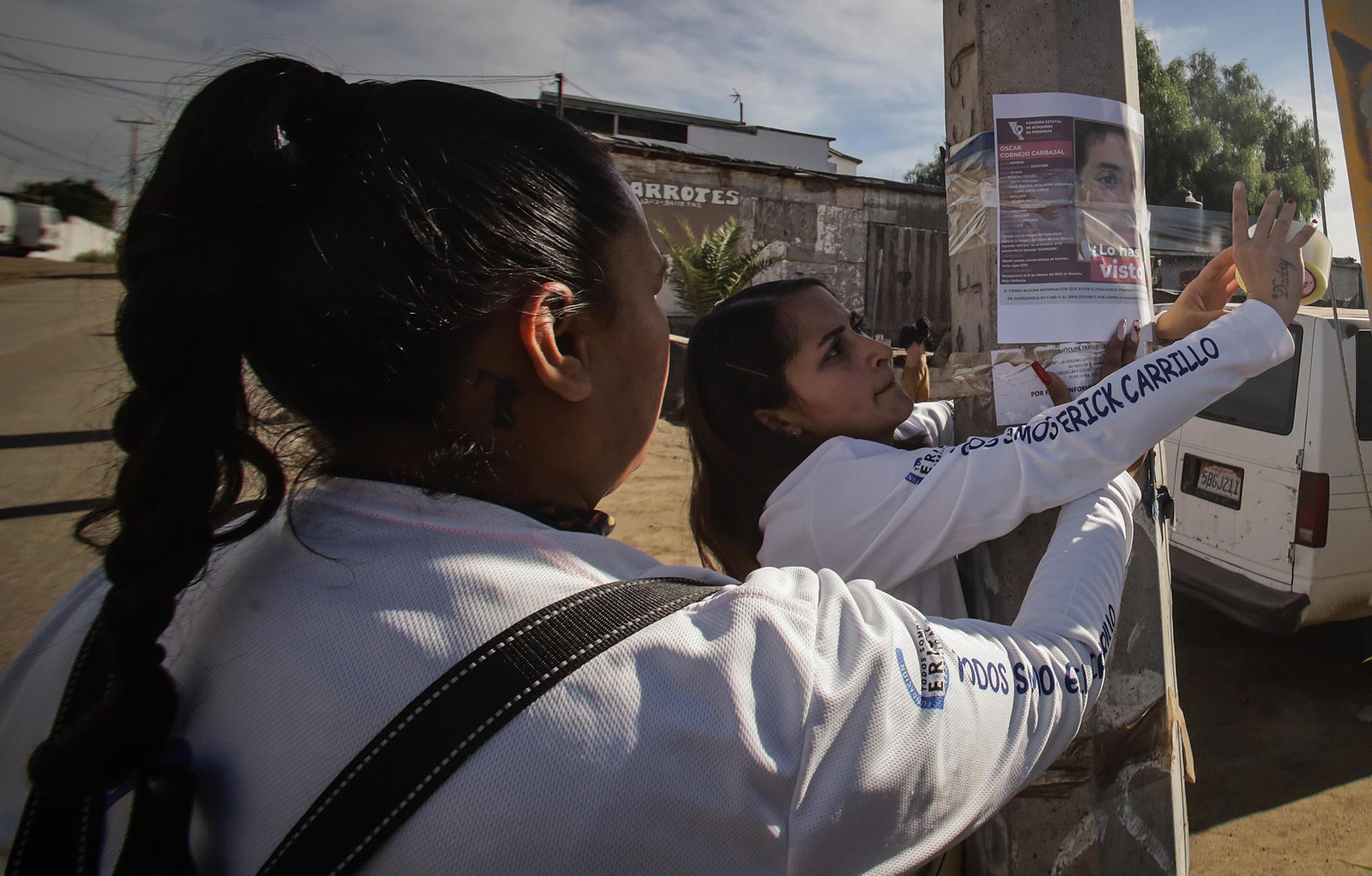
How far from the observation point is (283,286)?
0.73 metres

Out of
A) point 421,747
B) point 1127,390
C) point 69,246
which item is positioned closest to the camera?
point 421,747

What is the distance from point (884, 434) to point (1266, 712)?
3.66 metres

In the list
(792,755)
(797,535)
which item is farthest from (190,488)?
(797,535)

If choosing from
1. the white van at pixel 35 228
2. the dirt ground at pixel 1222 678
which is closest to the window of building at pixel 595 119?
the white van at pixel 35 228

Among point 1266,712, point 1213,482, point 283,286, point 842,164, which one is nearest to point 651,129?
point 842,164

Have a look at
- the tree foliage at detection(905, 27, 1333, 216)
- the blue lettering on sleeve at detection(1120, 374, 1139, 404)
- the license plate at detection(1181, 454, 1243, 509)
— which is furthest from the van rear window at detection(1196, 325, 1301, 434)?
the tree foliage at detection(905, 27, 1333, 216)

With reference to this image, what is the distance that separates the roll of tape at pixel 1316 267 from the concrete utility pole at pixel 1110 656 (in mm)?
455

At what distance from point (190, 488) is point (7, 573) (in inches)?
215

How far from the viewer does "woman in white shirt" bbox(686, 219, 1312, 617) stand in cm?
131

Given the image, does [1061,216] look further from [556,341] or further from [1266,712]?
[1266,712]

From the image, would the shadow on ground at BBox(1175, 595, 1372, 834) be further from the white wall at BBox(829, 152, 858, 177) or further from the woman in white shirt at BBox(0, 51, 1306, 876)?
the white wall at BBox(829, 152, 858, 177)

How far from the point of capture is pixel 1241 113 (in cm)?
2655

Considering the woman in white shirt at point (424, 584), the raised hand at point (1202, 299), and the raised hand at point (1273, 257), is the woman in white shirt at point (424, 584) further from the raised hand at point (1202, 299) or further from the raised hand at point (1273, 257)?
the raised hand at point (1202, 299)

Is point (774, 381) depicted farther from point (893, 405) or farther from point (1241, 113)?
point (1241, 113)
